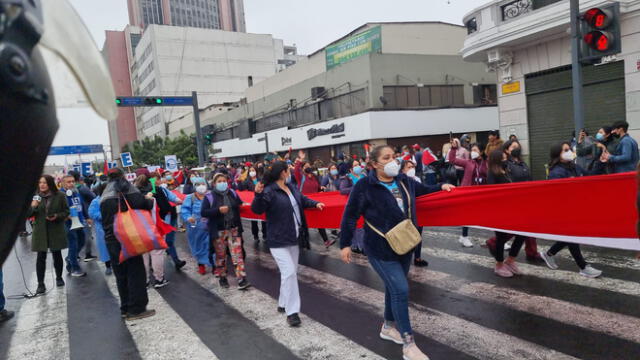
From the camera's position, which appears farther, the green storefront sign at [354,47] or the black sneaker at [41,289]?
the green storefront sign at [354,47]

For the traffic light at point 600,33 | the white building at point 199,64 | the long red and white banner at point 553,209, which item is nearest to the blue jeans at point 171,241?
the long red and white banner at point 553,209

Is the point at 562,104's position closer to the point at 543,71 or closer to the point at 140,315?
the point at 543,71

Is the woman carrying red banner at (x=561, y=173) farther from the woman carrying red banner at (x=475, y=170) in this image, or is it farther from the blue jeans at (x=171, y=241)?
the blue jeans at (x=171, y=241)

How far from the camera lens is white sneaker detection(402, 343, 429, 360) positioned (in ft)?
12.9

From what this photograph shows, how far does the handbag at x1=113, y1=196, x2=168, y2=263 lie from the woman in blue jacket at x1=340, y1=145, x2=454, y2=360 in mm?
2768

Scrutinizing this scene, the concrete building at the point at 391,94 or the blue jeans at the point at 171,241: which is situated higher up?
the concrete building at the point at 391,94

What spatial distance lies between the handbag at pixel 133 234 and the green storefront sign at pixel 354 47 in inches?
1079

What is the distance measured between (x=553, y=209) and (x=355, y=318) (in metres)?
2.53

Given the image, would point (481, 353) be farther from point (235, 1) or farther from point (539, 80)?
point (235, 1)

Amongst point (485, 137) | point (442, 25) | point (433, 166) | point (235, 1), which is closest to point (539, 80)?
point (433, 166)

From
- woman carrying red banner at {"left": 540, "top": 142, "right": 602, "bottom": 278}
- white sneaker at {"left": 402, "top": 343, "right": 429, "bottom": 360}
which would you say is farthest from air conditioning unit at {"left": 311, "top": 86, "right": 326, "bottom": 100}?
white sneaker at {"left": 402, "top": 343, "right": 429, "bottom": 360}

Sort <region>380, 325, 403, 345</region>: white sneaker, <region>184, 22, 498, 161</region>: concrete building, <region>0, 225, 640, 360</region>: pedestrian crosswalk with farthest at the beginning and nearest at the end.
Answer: <region>184, 22, 498, 161</region>: concrete building, <region>380, 325, 403, 345</region>: white sneaker, <region>0, 225, 640, 360</region>: pedestrian crosswalk

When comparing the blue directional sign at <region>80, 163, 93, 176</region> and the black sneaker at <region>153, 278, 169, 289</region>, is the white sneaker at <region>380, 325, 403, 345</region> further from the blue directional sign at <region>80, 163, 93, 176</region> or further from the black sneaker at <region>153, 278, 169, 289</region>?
the blue directional sign at <region>80, 163, 93, 176</region>

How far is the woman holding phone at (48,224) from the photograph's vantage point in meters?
7.46
